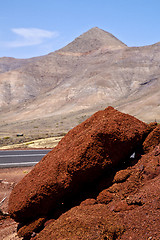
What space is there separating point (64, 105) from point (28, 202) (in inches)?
3130

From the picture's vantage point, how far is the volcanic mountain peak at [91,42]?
135575mm

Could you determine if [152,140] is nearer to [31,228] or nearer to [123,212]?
[123,212]

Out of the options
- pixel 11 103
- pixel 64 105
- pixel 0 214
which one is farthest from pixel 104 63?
pixel 0 214

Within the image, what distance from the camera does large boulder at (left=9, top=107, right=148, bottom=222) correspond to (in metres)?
6.16

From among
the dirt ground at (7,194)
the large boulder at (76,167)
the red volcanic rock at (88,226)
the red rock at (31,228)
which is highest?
the large boulder at (76,167)

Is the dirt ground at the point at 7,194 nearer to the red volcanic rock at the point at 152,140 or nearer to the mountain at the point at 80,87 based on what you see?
the red volcanic rock at the point at 152,140

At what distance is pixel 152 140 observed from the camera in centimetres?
695

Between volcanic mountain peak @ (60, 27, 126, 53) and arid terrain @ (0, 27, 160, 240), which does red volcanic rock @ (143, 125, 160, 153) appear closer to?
arid terrain @ (0, 27, 160, 240)

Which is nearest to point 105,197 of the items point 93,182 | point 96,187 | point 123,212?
point 96,187

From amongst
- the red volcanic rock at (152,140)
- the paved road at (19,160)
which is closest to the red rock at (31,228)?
the red volcanic rock at (152,140)

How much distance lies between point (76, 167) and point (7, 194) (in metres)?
7.44

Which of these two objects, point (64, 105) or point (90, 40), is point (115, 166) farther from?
point (90, 40)

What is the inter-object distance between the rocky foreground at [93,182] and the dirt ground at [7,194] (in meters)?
1.19

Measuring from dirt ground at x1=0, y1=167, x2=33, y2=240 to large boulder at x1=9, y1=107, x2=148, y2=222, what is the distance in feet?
3.86
